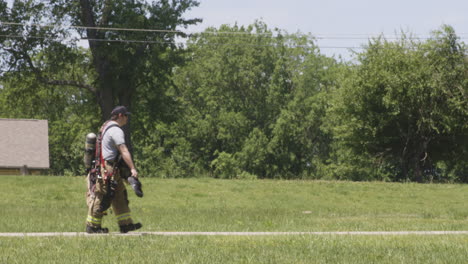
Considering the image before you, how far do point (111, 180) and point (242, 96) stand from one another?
217 ft

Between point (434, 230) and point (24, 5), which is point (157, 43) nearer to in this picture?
point (24, 5)

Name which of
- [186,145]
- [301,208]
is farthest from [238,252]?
[186,145]

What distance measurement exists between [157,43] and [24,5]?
761 cm

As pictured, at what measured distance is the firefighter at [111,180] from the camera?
10812mm

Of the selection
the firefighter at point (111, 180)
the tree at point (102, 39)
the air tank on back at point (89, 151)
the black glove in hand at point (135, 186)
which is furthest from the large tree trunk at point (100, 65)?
the black glove in hand at point (135, 186)

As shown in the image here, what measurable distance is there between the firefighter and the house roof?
140 feet

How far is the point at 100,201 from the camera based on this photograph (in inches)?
429

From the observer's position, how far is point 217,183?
102 feet

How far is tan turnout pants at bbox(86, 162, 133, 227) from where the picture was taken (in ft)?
35.6

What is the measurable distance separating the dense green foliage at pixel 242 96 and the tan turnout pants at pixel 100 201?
93.2 feet

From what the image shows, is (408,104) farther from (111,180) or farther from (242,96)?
(111,180)

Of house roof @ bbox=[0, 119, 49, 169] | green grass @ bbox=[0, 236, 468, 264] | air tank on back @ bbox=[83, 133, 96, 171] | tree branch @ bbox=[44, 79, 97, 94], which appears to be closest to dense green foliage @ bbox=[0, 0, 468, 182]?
tree branch @ bbox=[44, 79, 97, 94]

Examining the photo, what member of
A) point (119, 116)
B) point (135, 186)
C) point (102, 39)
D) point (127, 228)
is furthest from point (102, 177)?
point (102, 39)

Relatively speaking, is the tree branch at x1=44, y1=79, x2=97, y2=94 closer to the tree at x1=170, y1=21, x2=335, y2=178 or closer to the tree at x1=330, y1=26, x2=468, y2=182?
the tree at x1=330, y1=26, x2=468, y2=182
